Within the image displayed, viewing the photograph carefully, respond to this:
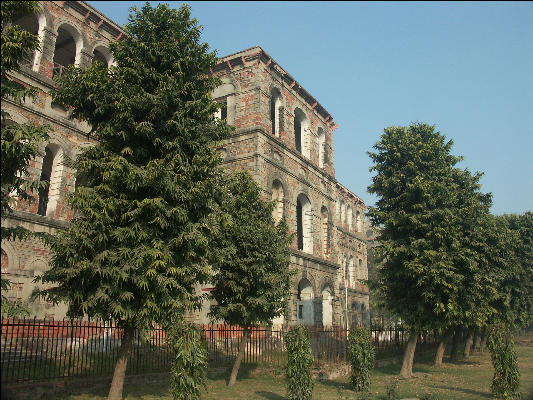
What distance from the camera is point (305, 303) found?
2536 centimetres

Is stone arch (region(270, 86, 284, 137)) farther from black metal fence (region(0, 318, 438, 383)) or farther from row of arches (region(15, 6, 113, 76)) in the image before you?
black metal fence (region(0, 318, 438, 383))

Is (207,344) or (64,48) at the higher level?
(64,48)

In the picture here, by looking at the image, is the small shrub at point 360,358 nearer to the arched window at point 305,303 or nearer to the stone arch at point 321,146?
the arched window at point 305,303

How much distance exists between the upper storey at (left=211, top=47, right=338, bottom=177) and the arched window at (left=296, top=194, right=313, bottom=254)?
2.58 metres

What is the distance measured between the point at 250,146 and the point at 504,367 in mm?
15167

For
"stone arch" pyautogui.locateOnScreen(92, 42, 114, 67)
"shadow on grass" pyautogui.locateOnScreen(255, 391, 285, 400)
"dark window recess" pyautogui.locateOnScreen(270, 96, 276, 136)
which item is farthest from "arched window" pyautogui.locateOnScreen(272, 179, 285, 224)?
"shadow on grass" pyautogui.locateOnScreen(255, 391, 285, 400)

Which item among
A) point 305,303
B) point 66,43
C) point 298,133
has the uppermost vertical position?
point 66,43

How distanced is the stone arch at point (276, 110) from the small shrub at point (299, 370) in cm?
1587

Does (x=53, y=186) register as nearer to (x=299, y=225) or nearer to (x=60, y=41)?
(x=60, y=41)

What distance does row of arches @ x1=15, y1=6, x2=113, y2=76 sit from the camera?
19203 mm

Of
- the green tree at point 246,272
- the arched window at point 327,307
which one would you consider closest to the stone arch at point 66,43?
the green tree at point 246,272

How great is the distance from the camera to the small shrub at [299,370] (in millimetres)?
11281

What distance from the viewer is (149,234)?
10156 mm

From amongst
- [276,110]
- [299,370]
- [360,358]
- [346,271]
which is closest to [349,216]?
[346,271]
